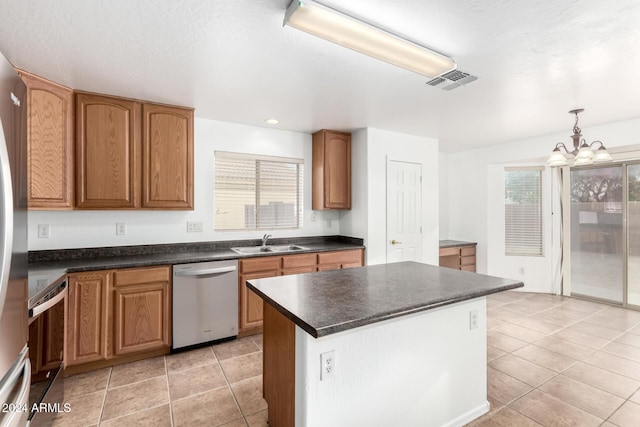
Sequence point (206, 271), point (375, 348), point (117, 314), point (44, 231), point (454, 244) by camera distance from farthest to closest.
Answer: point (454, 244) < point (206, 271) < point (44, 231) < point (117, 314) < point (375, 348)

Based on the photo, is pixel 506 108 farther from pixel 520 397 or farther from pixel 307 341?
pixel 307 341

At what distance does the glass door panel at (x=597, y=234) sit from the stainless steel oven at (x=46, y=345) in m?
6.19

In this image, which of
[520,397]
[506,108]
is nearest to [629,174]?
[506,108]

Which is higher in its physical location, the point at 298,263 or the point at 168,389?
the point at 298,263

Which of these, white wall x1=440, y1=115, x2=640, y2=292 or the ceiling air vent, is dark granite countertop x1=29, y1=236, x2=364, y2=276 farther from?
white wall x1=440, y1=115, x2=640, y2=292

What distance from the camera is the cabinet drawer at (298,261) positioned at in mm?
3391

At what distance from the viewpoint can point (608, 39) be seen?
188 cm

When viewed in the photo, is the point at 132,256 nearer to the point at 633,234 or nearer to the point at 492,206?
the point at 492,206

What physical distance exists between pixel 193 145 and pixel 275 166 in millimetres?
1126

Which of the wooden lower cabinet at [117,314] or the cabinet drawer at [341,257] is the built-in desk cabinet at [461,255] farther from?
the wooden lower cabinet at [117,314]

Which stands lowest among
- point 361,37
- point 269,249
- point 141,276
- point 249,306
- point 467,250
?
point 249,306

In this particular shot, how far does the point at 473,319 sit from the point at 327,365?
1.10 m

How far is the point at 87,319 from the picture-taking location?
2482 mm

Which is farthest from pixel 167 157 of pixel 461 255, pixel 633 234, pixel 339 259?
pixel 633 234
